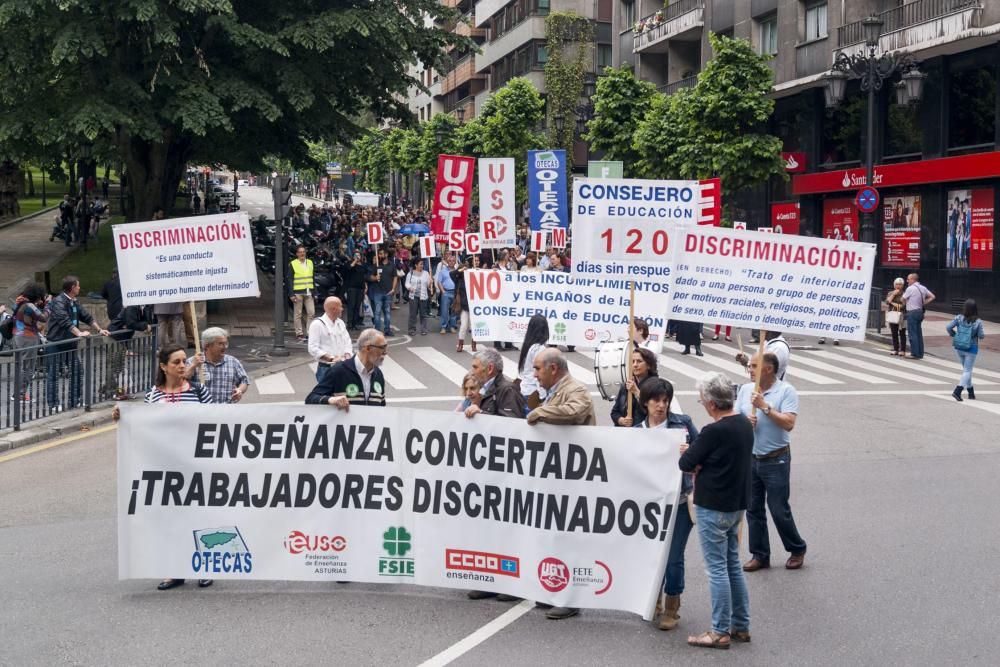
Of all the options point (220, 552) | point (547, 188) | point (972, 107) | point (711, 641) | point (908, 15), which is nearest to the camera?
point (711, 641)

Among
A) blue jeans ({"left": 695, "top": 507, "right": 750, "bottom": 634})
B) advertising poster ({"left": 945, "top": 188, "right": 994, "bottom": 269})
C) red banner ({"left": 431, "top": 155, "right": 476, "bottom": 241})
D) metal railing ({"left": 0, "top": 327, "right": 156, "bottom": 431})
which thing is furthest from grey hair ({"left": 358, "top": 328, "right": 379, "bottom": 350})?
advertising poster ({"left": 945, "top": 188, "right": 994, "bottom": 269})

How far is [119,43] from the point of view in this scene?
24.7 metres

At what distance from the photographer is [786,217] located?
1580 inches

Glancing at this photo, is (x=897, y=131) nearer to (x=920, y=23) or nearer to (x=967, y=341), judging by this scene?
(x=920, y=23)

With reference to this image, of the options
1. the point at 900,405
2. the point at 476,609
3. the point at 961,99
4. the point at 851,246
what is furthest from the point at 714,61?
the point at 476,609

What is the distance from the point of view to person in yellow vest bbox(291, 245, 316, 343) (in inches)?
940

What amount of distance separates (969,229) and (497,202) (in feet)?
43.5

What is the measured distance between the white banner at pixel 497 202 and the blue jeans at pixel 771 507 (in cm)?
1782

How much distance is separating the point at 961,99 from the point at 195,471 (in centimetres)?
2825

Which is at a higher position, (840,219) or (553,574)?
(840,219)

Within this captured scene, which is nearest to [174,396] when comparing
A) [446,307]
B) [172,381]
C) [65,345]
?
[172,381]

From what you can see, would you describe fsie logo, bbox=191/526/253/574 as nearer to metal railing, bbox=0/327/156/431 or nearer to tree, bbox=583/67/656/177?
metal railing, bbox=0/327/156/431

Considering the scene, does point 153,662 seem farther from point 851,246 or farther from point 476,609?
point 851,246

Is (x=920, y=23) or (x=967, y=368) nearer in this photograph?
(x=967, y=368)
